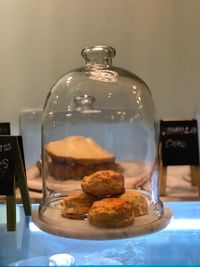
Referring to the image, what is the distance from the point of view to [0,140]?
85 centimetres

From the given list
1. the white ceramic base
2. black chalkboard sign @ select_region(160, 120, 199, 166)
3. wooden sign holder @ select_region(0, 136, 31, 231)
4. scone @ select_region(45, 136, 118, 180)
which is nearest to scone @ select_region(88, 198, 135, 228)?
the white ceramic base

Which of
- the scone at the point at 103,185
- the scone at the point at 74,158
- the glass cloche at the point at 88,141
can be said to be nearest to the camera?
the scone at the point at 103,185

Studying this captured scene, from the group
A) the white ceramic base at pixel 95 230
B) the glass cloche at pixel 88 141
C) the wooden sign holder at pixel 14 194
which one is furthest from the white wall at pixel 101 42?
the white ceramic base at pixel 95 230

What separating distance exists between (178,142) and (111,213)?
70 centimetres

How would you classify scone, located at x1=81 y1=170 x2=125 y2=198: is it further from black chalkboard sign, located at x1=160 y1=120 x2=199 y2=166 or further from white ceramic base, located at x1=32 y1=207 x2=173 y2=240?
black chalkboard sign, located at x1=160 y1=120 x2=199 y2=166

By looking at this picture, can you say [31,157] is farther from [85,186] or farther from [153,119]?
[85,186]

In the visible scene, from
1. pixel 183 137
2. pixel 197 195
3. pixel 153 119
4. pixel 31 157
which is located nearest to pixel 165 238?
pixel 153 119

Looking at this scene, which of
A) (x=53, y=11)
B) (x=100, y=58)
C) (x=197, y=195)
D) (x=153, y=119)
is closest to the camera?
(x=100, y=58)

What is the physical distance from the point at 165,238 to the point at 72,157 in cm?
67

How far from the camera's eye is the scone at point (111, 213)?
2.41 ft

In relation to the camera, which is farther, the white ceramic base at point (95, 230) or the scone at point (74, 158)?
the scone at point (74, 158)

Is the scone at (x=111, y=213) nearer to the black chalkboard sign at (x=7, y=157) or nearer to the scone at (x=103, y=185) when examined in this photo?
the scone at (x=103, y=185)

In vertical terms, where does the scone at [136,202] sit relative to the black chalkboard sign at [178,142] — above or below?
above

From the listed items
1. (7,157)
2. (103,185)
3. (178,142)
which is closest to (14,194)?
(7,157)
